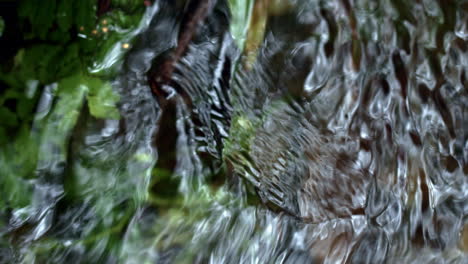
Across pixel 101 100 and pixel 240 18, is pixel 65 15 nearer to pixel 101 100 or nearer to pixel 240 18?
pixel 101 100

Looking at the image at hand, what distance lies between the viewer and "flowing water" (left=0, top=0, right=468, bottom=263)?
182 cm

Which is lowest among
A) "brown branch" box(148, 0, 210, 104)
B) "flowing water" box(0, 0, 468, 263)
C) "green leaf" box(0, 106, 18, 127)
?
"flowing water" box(0, 0, 468, 263)

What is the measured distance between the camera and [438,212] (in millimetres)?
1919

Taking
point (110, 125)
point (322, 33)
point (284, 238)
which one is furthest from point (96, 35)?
point (284, 238)

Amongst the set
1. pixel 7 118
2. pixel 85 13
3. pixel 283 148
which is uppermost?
pixel 85 13

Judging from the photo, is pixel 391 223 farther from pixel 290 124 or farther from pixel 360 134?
pixel 290 124

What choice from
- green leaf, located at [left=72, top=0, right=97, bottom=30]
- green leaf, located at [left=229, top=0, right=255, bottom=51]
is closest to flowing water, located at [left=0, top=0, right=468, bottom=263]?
green leaf, located at [left=229, top=0, right=255, bottom=51]

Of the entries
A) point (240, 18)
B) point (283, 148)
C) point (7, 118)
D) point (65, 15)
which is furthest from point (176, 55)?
point (7, 118)

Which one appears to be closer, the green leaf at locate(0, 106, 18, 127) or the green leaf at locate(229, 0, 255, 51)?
the green leaf at locate(0, 106, 18, 127)

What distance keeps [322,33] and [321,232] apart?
88cm

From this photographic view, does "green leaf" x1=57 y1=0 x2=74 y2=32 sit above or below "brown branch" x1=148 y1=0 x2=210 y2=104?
above

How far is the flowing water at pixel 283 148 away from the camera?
182 centimetres

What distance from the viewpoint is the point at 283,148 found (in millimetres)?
1993

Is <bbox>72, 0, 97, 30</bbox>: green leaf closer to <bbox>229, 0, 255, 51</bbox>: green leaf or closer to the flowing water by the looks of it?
the flowing water
